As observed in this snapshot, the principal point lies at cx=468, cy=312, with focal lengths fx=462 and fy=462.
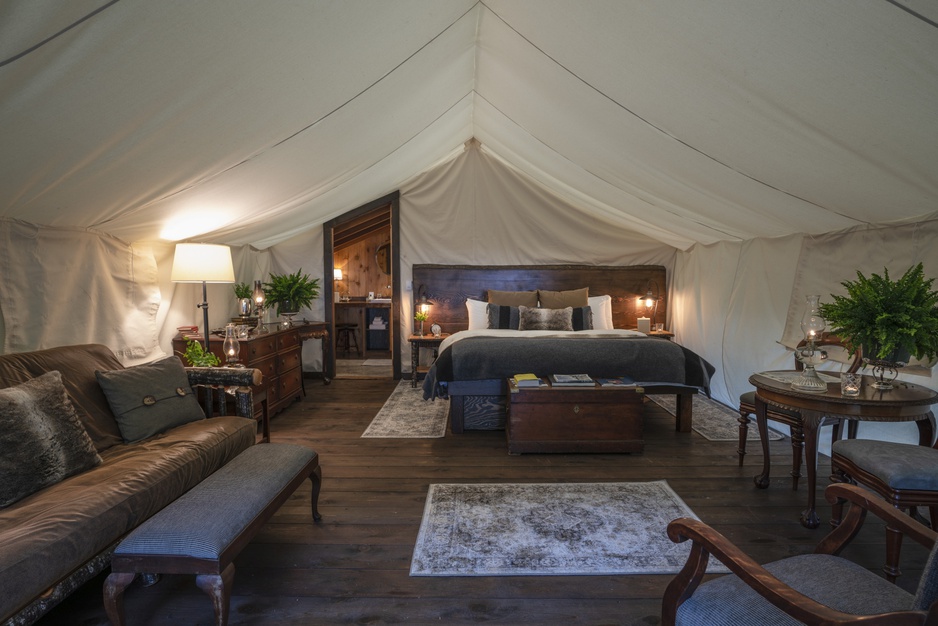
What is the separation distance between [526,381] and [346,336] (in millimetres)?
4998

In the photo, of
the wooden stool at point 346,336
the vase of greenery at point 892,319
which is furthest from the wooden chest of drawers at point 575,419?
the wooden stool at point 346,336

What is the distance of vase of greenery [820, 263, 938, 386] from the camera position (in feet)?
6.45

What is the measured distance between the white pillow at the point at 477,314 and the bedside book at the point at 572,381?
1935mm

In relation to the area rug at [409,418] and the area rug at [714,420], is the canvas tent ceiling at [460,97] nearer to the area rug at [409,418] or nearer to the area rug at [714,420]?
the area rug at [714,420]

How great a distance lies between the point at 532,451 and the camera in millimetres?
3115

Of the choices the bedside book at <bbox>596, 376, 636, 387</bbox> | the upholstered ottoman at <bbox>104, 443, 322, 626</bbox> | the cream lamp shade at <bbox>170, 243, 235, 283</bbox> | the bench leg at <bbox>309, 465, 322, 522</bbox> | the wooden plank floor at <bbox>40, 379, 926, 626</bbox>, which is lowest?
the wooden plank floor at <bbox>40, 379, 926, 626</bbox>

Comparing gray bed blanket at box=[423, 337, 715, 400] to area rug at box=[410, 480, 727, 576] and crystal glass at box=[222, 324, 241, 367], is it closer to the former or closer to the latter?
area rug at box=[410, 480, 727, 576]

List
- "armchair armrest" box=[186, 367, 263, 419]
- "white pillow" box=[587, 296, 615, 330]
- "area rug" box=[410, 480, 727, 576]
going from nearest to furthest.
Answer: "area rug" box=[410, 480, 727, 576], "armchair armrest" box=[186, 367, 263, 419], "white pillow" box=[587, 296, 615, 330]

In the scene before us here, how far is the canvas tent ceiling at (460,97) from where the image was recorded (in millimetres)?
1403

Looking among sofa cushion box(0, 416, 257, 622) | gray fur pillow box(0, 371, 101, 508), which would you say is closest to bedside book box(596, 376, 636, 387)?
sofa cushion box(0, 416, 257, 622)

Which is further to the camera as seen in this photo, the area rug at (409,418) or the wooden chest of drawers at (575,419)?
the area rug at (409,418)

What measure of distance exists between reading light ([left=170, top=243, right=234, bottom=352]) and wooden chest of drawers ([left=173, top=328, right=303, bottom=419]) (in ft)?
1.95

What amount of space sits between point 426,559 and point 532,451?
52.2 inches

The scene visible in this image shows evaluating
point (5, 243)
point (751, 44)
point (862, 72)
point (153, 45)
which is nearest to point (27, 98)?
point (153, 45)
